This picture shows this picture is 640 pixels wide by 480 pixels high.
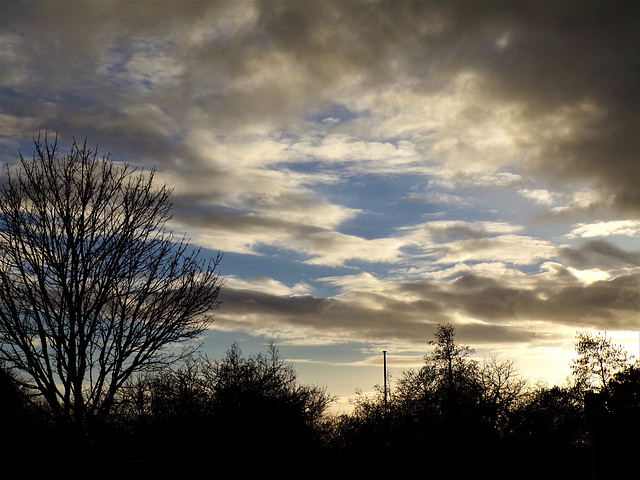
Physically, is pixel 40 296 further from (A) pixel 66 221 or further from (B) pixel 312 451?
(B) pixel 312 451

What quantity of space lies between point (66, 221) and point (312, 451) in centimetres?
1972

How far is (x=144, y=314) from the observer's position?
1223cm

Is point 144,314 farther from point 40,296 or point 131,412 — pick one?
point 131,412

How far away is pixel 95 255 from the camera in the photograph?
11664 millimetres

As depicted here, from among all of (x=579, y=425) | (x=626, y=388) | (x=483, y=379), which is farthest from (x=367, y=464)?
(x=626, y=388)

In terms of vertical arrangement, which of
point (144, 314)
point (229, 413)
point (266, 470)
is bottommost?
point (266, 470)

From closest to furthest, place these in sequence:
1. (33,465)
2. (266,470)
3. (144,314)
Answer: (144,314)
(33,465)
(266,470)

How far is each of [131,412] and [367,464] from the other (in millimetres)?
23957

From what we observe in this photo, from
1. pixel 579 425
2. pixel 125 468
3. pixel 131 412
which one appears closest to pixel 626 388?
pixel 579 425

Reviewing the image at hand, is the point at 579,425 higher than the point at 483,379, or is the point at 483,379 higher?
the point at 483,379

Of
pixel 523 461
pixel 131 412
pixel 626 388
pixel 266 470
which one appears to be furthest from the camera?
pixel 626 388

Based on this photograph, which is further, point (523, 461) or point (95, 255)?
point (523, 461)

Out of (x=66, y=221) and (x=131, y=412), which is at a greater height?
(x=66, y=221)

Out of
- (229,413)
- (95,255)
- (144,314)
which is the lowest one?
(229,413)
